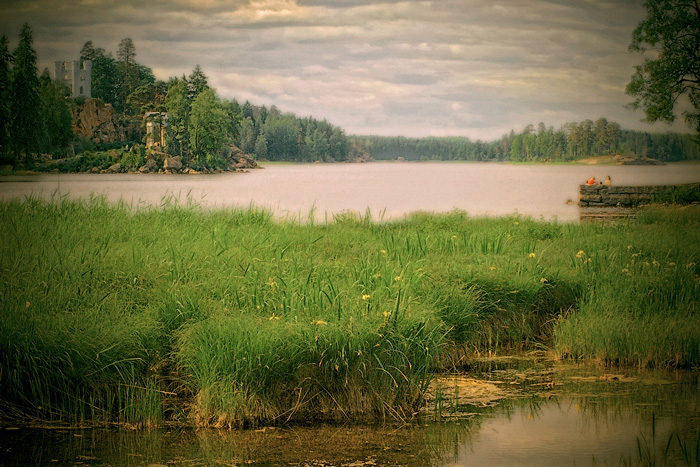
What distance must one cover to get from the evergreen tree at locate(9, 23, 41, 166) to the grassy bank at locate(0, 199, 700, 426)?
6142mm

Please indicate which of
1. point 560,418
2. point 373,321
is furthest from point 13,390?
point 560,418

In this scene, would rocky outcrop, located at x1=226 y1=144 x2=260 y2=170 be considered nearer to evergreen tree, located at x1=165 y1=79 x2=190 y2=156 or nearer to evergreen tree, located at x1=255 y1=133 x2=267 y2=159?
evergreen tree, located at x1=255 y1=133 x2=267 y2=159

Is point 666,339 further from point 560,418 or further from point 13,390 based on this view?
point 13,390

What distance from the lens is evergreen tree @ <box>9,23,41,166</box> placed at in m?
16.2

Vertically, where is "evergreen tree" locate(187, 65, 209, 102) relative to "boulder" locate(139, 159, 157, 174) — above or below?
above

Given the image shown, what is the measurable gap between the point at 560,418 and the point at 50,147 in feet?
62.3

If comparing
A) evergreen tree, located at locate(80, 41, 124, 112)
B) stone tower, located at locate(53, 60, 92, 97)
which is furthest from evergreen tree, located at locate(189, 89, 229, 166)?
stone tower, located at locate(53, 60, 92, 97)

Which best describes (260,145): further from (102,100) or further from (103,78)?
(102,100)

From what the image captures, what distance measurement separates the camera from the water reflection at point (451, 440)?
5.00 m

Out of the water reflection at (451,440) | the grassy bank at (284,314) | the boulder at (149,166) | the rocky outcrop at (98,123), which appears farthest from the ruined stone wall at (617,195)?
the water reflection at (451,440)

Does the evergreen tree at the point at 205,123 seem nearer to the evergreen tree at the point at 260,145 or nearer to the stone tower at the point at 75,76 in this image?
the stone tower at the point at 75,76

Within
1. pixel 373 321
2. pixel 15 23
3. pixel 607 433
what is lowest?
pixel 607 433

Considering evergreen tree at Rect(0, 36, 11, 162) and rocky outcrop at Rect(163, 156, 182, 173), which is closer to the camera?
evergreen tree at Rect(0, 36, 11, 162)

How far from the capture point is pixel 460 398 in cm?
627
